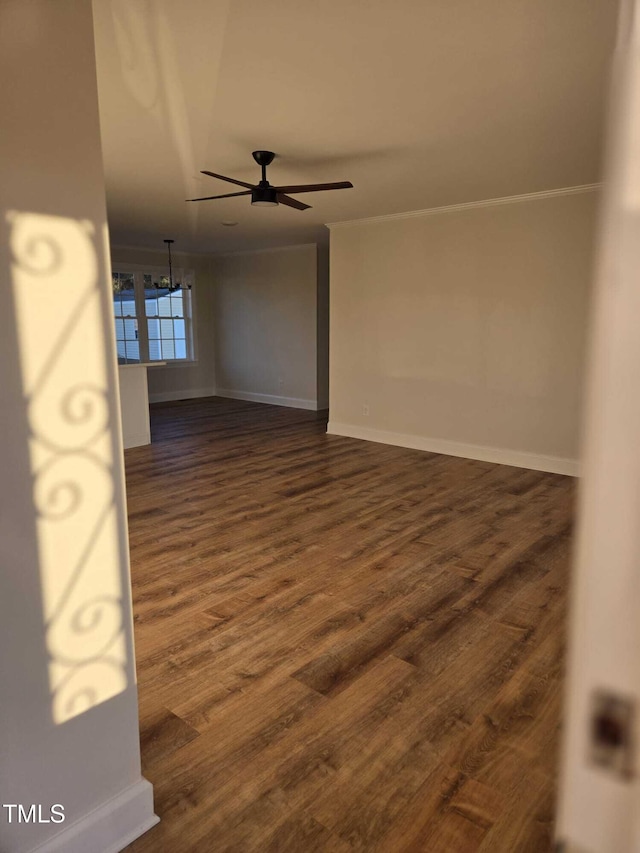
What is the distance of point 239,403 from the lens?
916 cm

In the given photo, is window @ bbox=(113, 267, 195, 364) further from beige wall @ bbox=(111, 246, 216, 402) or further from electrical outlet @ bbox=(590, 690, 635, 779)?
electrical outlet @ bbox=(590, 690, 635, 779)

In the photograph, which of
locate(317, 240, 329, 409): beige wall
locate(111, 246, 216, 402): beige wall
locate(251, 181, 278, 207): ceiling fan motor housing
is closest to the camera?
locate(251, 181, 278, 207): ceiling fan motor housing

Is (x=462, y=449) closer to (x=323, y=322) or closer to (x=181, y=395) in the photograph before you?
(x=323, y=322)

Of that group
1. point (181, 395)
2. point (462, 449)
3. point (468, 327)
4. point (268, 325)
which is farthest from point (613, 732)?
point (181, 395)

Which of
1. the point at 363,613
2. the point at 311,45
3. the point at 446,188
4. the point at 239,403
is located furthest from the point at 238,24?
the point at 239,403

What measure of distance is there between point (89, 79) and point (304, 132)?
87.5 inches

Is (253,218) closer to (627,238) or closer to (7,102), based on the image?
(7,102)

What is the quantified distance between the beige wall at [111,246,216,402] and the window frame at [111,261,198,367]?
53 millimetres

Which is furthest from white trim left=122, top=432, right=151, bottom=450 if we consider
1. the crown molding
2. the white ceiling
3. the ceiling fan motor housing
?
the crown molding

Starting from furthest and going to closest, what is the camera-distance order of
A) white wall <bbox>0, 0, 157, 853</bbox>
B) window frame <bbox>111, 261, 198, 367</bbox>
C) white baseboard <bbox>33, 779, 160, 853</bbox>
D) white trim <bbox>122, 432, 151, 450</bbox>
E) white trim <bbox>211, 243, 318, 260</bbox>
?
window frame <bbox>111, 261, 198, 367</bbox>
white trim <bbox>211, 243, 318, 260</bbox>
white trim <bbox>122, 432, 151, 450</bbox>
white baseboard <bbox>33, 779, 160, 853</bbox>
white wall <bbox>0, 0, 157, 853</bbox>

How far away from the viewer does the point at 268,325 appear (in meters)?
8.96

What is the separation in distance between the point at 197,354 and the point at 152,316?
998mm

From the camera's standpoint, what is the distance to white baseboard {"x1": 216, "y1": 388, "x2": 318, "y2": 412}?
8.64 meters

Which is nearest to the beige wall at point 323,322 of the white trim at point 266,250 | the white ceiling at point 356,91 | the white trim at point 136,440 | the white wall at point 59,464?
the white trim at point 266,250
